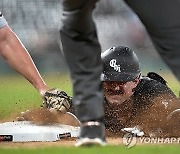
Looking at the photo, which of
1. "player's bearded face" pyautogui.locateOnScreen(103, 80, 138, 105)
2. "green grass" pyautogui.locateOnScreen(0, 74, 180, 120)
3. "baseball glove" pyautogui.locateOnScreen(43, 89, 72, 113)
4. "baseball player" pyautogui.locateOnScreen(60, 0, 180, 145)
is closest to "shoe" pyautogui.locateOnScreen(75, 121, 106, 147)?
"baseball player" pyautogui.locateOnScreen(60, 0, 180, 145)

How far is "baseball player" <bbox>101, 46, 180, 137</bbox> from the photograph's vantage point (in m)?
6.94

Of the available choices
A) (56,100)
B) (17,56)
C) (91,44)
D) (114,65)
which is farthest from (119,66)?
(91,44)

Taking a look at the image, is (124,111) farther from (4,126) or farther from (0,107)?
(0,107)

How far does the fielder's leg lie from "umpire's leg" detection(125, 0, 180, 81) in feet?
0.97

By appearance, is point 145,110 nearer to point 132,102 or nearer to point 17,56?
point 132,102

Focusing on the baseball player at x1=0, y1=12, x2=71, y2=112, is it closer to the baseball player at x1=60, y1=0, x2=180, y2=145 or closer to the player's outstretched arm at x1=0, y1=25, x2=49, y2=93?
the player's outstretched arm at x1=0, y1=25, x2=49, y2=93

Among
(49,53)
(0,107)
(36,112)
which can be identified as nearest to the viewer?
(36,112)

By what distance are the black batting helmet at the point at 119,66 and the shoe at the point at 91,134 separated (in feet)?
8.85

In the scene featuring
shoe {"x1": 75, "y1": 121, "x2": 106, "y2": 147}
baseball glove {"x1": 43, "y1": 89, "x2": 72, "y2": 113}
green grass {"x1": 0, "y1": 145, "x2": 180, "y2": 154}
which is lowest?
shoe {"x1": 75, "y1": 121, "x2": 106, "y2": 147}

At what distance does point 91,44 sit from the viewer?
420 cm

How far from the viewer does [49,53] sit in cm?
1605

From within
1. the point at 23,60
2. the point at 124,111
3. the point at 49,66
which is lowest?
the point at 124,111

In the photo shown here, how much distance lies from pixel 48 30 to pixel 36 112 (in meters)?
8.30

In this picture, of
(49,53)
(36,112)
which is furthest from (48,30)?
(36,112)
